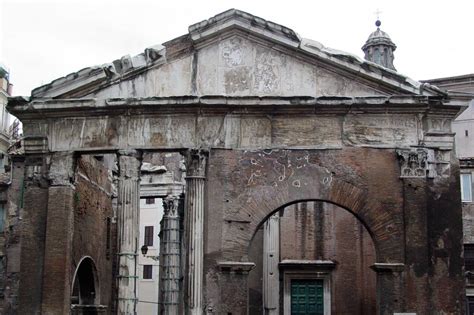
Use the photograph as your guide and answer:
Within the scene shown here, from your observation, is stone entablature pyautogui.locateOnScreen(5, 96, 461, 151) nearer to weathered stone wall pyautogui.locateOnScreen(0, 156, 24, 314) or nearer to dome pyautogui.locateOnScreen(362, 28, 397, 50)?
weathered stone wall pyautogui.locateOnScreen(0, 156, 24, 314)

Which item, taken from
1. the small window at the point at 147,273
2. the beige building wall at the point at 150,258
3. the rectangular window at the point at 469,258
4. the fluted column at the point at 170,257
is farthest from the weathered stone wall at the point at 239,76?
the small window at the point at 147,273

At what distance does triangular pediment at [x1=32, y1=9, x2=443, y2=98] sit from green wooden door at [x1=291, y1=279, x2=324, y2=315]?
713 cm

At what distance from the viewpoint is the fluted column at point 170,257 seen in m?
17.0

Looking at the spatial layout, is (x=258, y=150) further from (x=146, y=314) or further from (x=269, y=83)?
(x=146, y=314)

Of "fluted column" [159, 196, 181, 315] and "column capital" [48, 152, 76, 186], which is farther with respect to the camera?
"fluted column" [159, 196, 181, 315]

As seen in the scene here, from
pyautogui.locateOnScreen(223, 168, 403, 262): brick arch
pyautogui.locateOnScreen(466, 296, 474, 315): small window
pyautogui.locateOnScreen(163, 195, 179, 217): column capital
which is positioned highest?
pyautogui.locateOnScreen(163, 195, 179, 217): column capital

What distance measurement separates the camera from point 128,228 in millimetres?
14547

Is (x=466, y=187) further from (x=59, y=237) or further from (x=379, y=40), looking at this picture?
(x=59, y=237)

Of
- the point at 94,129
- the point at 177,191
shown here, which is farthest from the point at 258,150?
the point at 177,191

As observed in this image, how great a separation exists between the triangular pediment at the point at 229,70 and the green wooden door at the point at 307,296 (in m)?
7.13

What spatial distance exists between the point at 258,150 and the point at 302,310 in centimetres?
697

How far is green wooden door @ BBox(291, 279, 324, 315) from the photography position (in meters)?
20.2

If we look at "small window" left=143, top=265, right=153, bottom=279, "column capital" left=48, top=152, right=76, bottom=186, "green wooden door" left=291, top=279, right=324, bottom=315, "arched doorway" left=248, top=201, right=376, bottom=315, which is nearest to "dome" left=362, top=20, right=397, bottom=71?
"small window" left=143, top=265, right=153, bottom=279

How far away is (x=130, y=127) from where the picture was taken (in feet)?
49.4
